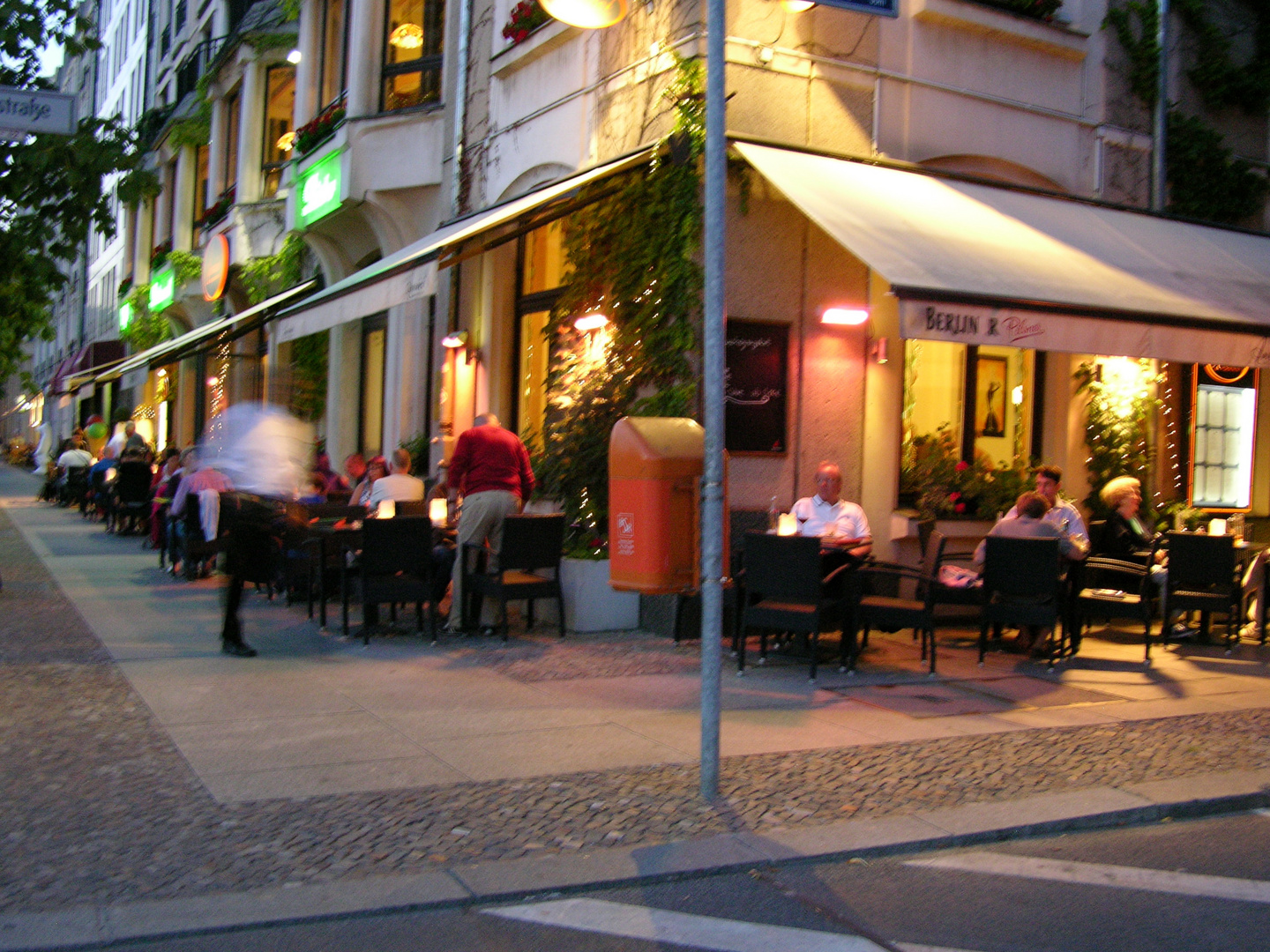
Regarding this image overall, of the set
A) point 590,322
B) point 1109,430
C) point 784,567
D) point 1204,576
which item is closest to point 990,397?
point 1109,430

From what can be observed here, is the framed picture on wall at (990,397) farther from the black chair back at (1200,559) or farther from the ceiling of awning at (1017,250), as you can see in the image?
the black chair back at (1200,559)

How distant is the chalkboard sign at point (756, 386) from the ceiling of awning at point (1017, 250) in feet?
4.57

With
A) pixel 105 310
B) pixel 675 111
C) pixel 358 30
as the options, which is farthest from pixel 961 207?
pixel 105 310

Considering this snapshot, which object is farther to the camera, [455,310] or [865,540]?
[455,310]

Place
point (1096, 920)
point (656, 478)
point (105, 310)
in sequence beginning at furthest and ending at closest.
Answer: point (105, 310) → point (656, 478) → point (1096, 920)

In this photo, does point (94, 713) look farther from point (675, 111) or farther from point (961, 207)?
point (961, 207)

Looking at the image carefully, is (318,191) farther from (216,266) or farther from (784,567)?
(784,567)

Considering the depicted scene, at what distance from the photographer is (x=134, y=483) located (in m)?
17.4

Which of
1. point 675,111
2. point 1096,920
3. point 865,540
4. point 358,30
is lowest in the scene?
point 1096,920

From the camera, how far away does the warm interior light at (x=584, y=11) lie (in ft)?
23.2

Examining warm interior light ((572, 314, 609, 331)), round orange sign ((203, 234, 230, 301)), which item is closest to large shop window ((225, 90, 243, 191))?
round orange sign ((203, 234, 230, 301))

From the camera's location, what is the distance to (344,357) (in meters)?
17.1

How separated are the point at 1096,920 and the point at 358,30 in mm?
13568

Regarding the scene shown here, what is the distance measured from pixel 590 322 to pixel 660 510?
18.4ft
